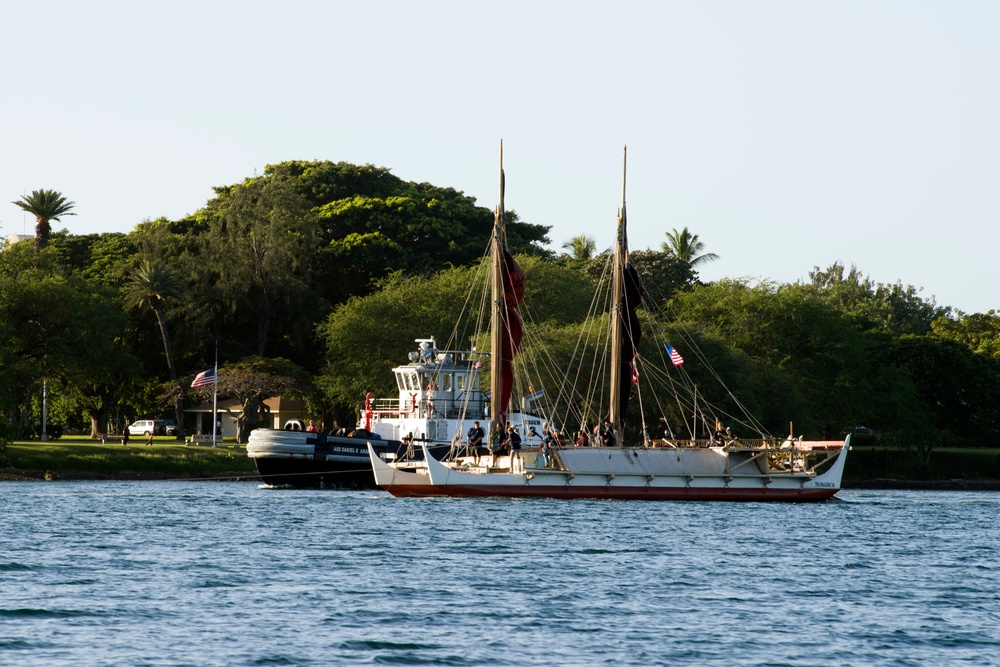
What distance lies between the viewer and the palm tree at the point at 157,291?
88.5 meters

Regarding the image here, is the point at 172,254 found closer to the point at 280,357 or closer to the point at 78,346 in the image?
the point at 280,357

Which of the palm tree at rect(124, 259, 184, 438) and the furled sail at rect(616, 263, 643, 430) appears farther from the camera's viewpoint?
the palm tree at rect(124, 259, 184, 438)

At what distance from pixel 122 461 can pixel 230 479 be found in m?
5.59

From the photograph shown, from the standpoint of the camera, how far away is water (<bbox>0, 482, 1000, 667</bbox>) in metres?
22.8

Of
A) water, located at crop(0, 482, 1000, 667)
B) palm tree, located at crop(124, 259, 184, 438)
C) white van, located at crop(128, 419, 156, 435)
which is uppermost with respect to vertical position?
palm tree, located at crop(124, 259, 184, 438)

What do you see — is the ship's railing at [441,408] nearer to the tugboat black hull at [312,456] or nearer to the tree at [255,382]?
the tugboat black hull at [312,456]

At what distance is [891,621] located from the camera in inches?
1037

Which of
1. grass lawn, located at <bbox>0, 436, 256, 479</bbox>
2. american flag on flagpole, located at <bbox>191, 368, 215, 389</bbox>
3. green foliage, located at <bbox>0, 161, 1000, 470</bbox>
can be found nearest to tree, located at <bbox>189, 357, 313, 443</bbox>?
green foliage, located at <bbox>0, 161, 1000, 470</bbox>

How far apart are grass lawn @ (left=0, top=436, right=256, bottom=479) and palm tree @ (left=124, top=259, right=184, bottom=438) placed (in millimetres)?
11956

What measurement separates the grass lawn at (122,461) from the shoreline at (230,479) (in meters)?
0.05

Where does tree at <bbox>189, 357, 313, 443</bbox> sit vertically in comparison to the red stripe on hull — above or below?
above

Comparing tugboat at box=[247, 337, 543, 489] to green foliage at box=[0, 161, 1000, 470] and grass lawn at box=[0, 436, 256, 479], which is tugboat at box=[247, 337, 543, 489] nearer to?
green foliage at box=[0, 161, 1000, 470]

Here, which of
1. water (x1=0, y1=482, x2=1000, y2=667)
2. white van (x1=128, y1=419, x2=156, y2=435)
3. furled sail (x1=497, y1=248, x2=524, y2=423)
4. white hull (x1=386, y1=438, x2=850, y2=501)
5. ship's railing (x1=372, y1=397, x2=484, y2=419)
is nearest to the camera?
water (x1=0, y1=482, x2=1000, y2=667)

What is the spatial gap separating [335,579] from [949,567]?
51.3 ft
